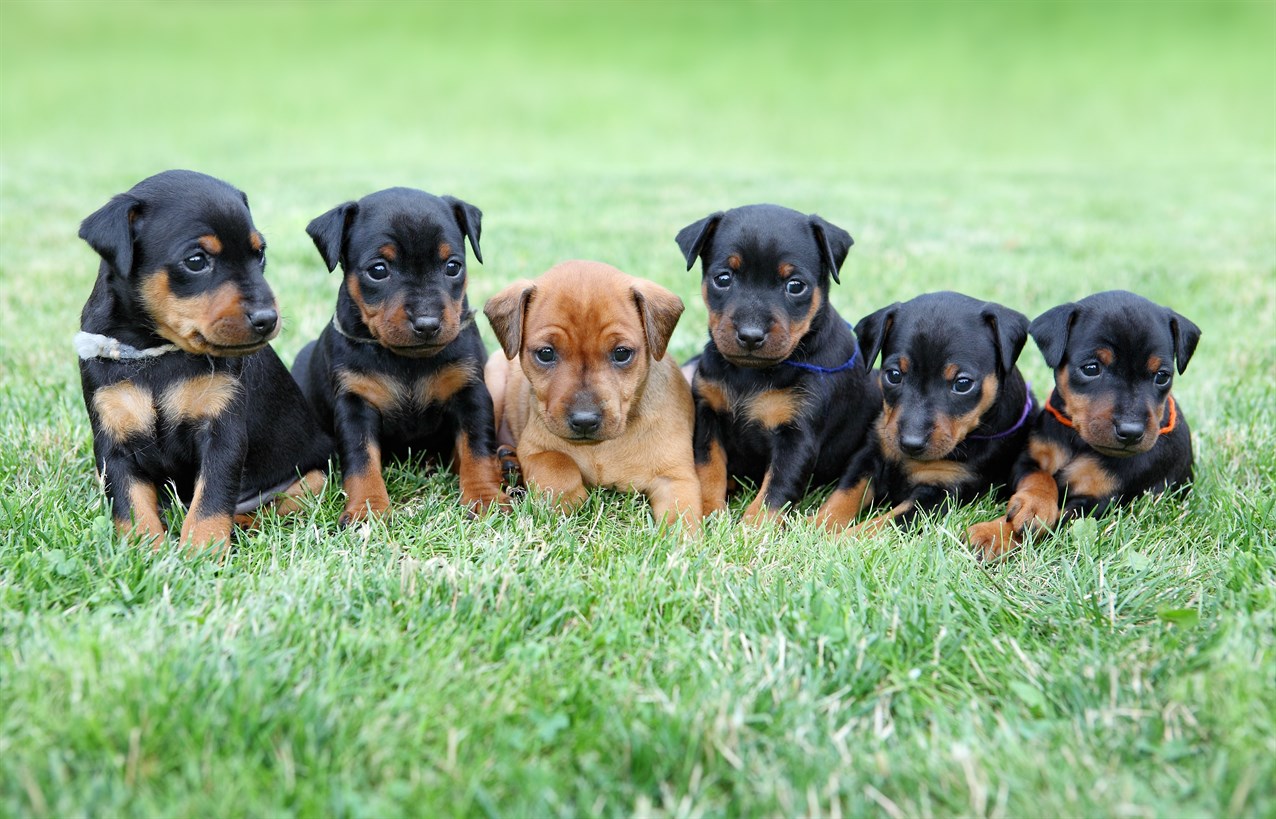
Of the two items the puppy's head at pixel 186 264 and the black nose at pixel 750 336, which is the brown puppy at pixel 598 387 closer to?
the black nose at pixel 750 336

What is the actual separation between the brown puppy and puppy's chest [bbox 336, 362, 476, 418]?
1.01ft

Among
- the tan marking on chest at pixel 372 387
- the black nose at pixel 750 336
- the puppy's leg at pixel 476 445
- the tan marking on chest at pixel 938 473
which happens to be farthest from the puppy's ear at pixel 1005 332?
the tan marking on chest at pixel 372 387

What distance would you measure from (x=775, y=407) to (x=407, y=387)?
5.33ft

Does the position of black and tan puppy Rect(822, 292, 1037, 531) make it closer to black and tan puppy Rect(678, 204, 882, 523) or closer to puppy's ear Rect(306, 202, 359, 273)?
black and tan puppy Rect(678, 204, 882, 523)

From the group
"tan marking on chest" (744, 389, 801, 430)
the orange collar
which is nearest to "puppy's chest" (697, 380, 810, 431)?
"tan marking on chest" (744, 389, 801, 430)

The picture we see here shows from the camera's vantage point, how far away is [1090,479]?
4508 millimetres

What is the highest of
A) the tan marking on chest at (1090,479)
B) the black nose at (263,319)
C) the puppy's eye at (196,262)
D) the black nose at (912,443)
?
the puppy's eye at (196,262)

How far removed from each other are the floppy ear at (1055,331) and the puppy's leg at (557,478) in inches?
78.7

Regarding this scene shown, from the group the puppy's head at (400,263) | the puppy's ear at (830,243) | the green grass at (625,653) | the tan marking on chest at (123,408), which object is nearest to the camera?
the green grass at (625,653)

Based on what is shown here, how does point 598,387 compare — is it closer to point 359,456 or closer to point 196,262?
point 359,456

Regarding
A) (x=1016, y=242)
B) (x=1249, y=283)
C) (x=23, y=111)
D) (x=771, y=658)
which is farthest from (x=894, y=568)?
Result: (x=23, y=111)

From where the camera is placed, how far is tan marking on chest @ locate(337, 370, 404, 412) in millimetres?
4684

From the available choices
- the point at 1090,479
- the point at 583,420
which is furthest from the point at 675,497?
the point at 1090,479

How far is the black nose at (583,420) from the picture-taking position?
4.20 m
